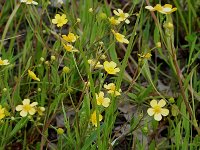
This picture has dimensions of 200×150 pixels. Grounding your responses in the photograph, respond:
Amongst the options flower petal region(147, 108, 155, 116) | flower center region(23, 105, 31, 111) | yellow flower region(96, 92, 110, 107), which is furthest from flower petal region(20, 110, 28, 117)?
flower petal region(147, 108, 155, 116)

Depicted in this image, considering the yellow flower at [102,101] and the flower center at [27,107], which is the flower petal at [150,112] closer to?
the yellow flower at [102,101]

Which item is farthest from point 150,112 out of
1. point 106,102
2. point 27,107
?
point 27,107

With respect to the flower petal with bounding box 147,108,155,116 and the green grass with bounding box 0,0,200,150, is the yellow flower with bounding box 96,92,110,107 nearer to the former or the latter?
the green grass with bounding box 0,0,200,150

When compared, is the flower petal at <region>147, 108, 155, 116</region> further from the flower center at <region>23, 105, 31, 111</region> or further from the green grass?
the flower center at <region>23, 105, 31, 111</region>

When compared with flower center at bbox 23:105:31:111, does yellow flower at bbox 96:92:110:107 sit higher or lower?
higher

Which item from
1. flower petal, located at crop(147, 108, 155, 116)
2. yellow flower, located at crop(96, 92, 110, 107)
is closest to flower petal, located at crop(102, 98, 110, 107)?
yellow flower, located at crop(96, 92, 110, 107)

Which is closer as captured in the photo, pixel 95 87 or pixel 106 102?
pixel 106 102

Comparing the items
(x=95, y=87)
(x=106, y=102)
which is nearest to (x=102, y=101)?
(x=106, y=102)

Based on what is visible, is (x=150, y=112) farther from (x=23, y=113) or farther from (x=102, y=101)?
(x=23, y=113)

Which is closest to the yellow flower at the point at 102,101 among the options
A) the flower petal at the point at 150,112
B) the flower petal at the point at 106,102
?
the flower petal at the point at 106,102
